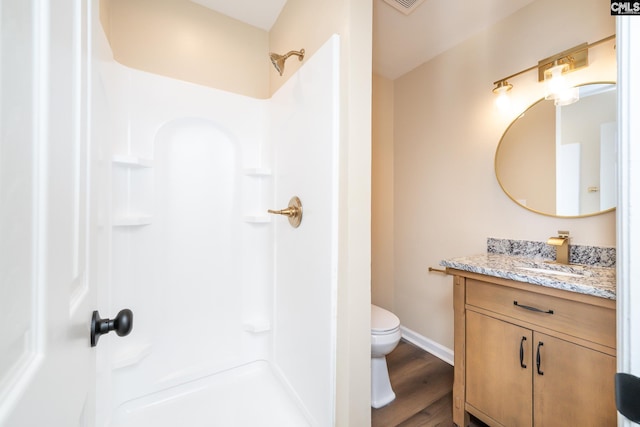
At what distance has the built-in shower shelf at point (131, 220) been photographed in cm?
A: 128

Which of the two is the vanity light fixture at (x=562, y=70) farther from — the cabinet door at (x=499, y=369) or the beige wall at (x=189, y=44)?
the beige wall at (x=189, y=44)

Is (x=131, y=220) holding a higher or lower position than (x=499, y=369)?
higher

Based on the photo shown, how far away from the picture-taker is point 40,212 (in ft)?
1.03

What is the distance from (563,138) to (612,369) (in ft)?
3.95

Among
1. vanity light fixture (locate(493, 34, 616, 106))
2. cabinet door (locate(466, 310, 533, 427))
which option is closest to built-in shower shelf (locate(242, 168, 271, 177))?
cabinet door (locate(466, 310, 533, 427))

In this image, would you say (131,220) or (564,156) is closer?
(131,220)

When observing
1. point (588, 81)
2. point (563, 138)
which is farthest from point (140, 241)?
point (588, 81)

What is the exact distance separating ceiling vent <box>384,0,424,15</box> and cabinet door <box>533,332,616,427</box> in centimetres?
201

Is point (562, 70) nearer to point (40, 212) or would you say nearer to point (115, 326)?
point (40, 212)

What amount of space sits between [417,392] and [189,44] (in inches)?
110

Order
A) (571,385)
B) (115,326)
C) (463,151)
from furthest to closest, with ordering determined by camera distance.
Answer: (463,151)
(571,385)
(115,326)

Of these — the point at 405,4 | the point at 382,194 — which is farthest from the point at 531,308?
the point at 405,4

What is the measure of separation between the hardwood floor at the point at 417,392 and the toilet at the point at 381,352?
5 cm

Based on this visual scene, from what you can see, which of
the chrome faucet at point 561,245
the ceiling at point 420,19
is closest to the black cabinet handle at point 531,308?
the chrome faucet at point 561,245
